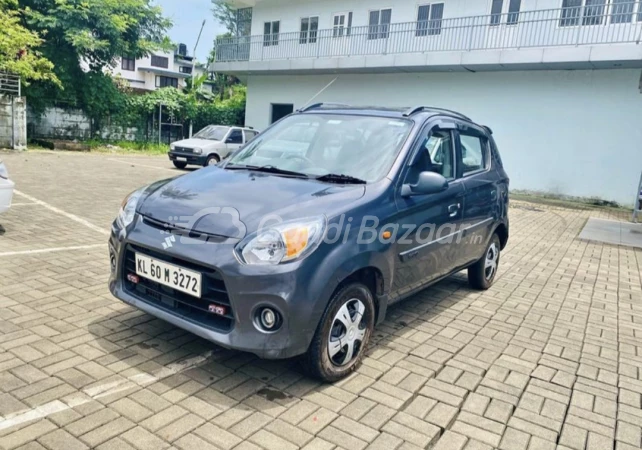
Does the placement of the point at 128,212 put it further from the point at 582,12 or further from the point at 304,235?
the point at 582,12

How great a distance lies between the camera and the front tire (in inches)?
115

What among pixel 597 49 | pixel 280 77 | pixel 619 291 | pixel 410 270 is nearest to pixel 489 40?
pixel 597 49

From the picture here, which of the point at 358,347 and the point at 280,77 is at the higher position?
the point at 280,77

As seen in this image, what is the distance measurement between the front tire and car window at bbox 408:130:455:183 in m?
1.04

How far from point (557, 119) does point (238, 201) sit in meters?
15.5

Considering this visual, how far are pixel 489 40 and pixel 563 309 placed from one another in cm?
1415

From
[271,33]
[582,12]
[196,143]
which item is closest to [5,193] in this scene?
[196,143]

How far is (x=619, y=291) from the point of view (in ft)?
19.3

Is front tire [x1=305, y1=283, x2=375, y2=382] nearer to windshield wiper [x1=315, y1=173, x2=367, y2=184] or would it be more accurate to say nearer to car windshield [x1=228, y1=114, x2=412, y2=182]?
windshield wiper [x1=315, y1=173, x2=367, y2=184]

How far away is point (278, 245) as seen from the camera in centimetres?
276

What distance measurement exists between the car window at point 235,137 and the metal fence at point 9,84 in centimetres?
762

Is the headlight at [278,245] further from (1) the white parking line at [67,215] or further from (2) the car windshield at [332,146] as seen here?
(1) the white parking line at [67,215]

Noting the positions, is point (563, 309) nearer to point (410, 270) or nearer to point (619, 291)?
point (619, 291)

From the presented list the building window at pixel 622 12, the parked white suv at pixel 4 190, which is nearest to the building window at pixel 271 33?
the building window at pixel 622 12
